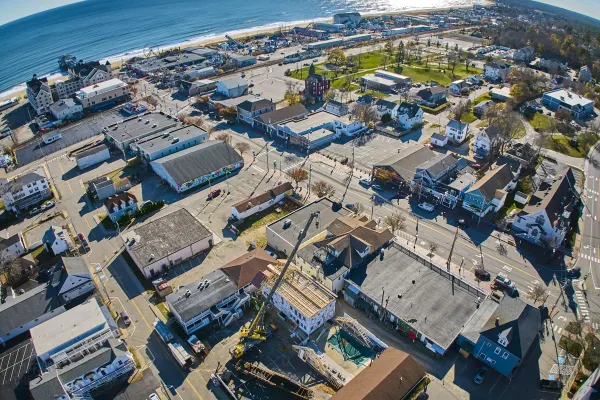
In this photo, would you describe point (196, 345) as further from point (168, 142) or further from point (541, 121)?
point (541, 121)

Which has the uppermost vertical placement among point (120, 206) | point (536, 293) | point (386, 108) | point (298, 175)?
point (120, 206)

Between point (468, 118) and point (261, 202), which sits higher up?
point (261, 202)

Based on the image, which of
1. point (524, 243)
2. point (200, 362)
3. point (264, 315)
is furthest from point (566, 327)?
point (200, 362)

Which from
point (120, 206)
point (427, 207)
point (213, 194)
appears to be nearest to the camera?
point (120, 206)

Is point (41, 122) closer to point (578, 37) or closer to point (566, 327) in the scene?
point (566, 327)

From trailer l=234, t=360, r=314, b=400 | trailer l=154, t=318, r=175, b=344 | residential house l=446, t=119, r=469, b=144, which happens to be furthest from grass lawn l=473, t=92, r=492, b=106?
trailer l=154, t=318, r=175, b=344

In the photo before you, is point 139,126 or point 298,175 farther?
point 139,126

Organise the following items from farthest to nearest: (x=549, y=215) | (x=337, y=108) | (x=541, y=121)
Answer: (x=337, y=108)
(x=541, y=121)
(x=549, y=215)

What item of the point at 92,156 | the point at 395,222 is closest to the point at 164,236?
the point at 395,222

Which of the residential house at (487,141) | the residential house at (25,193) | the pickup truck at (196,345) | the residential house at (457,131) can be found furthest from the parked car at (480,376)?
the residential house at (25,193)
